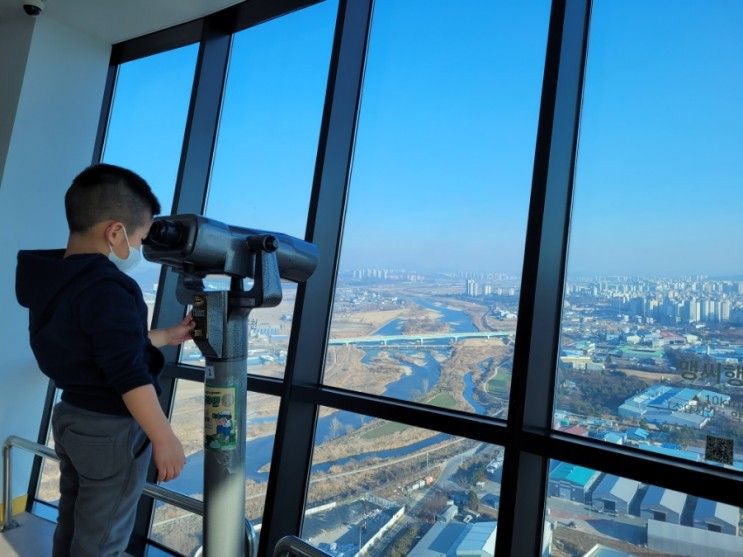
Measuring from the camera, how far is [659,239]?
1504 millimetres

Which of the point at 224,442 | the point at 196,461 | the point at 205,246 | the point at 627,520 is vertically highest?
the point at 205,246

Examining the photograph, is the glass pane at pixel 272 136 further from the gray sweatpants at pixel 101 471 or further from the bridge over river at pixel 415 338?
the gray sweatpants at pixel 101 471

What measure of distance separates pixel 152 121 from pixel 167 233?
2.22 meters

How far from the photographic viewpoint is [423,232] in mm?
1979

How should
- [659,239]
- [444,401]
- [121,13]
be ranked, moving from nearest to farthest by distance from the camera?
[659,239]
[444,401]
[121,13]

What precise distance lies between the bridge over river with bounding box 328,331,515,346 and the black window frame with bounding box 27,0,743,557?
105 millimetres

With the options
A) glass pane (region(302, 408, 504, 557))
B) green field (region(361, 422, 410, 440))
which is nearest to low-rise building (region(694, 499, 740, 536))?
glass pane (region(302, 408, 504, 557))

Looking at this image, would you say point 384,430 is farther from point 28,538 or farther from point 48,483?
point 48,483

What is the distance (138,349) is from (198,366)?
1332mm

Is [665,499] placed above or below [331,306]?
below

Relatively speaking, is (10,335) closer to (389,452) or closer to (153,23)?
(153,23)

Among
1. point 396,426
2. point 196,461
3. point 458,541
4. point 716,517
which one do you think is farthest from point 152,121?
point 716,517

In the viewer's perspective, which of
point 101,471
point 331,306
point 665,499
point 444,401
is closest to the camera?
point 101,471

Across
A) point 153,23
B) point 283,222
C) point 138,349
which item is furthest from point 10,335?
point 138,349
